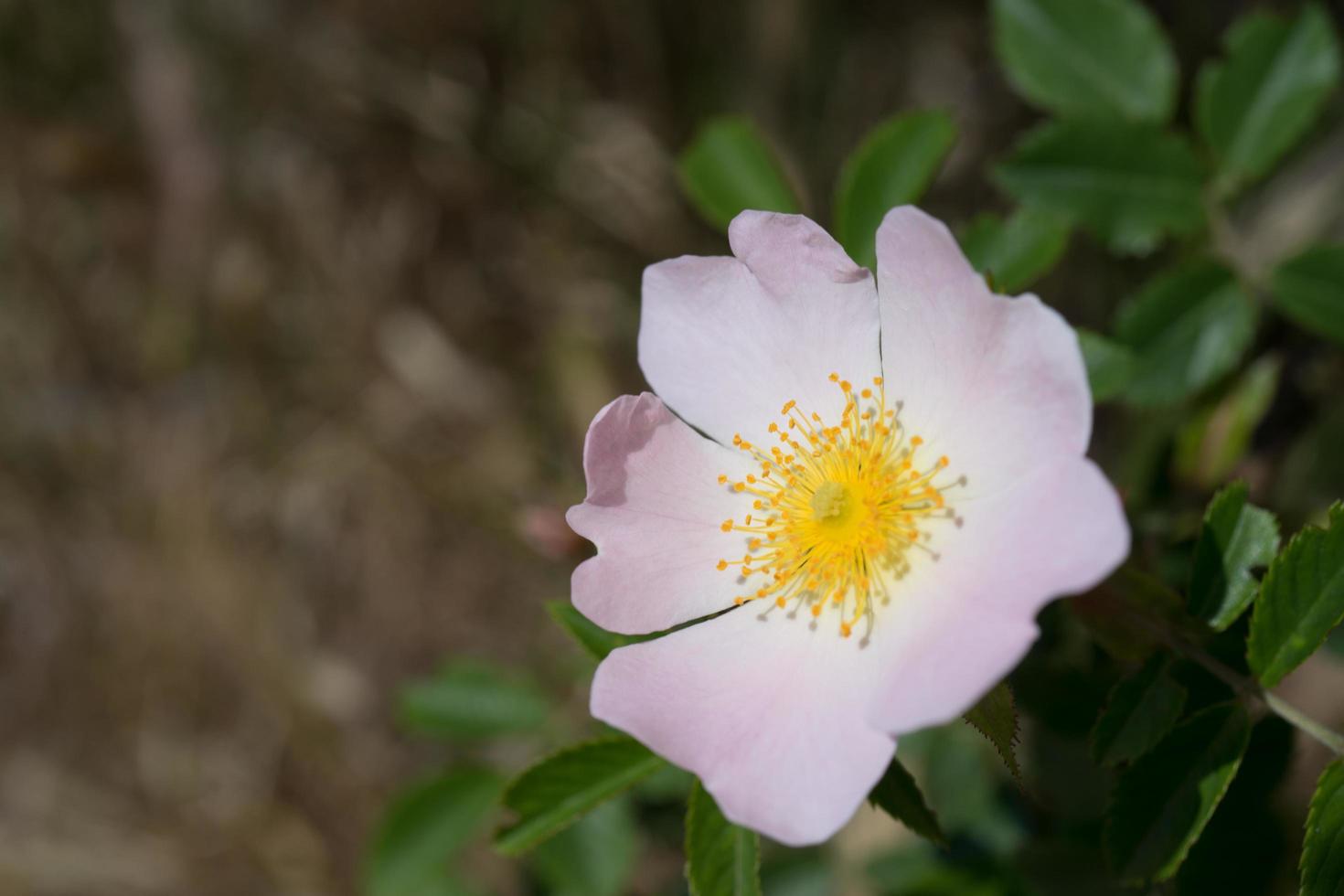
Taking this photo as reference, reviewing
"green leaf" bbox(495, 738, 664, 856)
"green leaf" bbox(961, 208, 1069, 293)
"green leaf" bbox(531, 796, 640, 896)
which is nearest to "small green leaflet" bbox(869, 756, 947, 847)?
"green leaf" bbox(495, 738, 664, 856)

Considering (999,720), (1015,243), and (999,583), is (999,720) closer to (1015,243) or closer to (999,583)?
(999,583)

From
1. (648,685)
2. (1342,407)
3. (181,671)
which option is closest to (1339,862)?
(648,685)

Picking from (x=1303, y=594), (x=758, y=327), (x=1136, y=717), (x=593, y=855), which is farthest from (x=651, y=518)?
(x=593, y=855)

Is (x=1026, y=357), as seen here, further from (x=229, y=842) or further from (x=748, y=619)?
(x=229, y=842)

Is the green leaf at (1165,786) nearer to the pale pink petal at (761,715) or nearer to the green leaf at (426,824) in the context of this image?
the pale pink petal at (761,715)

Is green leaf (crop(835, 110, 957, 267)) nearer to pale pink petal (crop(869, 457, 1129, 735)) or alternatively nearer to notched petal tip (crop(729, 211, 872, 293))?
notched petal tip (crop(729, 211, 872, 293))

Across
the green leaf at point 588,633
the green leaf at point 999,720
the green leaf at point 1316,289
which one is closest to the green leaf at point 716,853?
the green leaf at point 588,633
